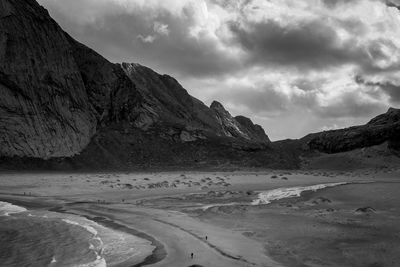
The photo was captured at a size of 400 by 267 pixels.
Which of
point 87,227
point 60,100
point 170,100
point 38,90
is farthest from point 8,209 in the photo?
point 170,100

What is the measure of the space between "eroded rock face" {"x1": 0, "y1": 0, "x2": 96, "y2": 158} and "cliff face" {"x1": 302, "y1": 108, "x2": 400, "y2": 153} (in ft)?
240

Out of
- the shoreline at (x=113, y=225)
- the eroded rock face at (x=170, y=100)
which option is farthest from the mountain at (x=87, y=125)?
the shoreline at (x=113, y=225)

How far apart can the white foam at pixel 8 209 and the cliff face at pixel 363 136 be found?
104407 millimetres

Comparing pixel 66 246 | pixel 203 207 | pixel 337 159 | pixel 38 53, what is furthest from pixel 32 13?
pixel 337 159

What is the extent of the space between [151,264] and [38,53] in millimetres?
71491

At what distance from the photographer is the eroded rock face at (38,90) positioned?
218 ft

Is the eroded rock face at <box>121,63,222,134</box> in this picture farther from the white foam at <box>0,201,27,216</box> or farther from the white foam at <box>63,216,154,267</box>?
the white foam at <box>63,216,154,267</box>

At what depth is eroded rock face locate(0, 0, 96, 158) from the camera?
2611 inches

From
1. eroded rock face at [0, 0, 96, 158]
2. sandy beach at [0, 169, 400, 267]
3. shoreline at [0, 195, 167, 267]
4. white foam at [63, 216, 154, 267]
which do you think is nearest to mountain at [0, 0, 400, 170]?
eroded rock face at [0, 0, 96, 158]

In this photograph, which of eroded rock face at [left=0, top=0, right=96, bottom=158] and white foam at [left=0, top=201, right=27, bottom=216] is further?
eroded rock face at [left=0, top=0, right=96, bottom=158]

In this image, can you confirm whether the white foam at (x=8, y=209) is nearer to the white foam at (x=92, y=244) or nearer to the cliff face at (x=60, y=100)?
the white foam at (x=92, y=244)

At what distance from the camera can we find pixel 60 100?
7631cm

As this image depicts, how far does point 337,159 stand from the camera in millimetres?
109125

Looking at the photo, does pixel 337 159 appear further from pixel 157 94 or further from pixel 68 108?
pixel 68 108
